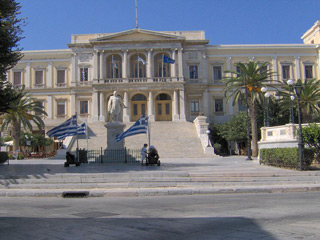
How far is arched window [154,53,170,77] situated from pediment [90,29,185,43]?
2.40 m

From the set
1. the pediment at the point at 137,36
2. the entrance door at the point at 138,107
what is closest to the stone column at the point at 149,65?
the pediment at the point at 137,36

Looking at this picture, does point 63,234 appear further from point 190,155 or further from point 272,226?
point 190,155

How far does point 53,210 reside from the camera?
916cm

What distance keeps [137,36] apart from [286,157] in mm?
32376

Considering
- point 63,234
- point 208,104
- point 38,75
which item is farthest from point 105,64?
point 63,234

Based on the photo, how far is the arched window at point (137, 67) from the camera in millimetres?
46969

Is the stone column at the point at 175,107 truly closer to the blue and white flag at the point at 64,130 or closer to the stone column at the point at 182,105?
the stone column at the point at 182,105

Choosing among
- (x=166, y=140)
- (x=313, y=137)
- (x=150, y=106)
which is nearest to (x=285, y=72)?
(x=150, y=106)

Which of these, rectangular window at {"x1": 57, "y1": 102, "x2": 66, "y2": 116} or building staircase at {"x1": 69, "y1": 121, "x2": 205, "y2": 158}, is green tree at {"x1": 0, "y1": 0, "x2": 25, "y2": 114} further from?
rectangular window at {"x1": 57, "y1": 102, "x2": 66, "y2": 116}

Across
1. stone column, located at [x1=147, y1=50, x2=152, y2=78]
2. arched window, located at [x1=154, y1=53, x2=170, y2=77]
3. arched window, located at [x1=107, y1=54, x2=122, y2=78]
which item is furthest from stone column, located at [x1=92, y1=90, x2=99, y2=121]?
arched window, located at [x1=154, y1=53, x2=170, y2=77]

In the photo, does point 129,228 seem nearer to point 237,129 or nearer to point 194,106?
point 237,129

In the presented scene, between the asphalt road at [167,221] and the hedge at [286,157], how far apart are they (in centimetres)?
841

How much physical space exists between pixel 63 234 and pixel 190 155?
26053mm

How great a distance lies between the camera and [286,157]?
1830cm
